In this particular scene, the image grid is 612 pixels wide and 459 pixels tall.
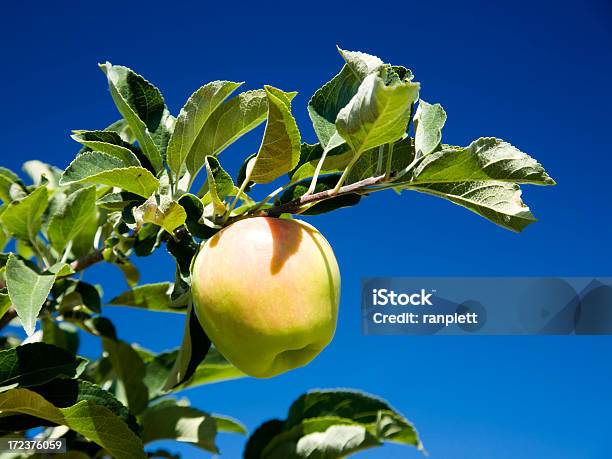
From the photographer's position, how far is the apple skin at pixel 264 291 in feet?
3.28

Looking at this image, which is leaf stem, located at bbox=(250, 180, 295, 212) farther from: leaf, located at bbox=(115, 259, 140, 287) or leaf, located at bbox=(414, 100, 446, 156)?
leaf, located at bbox=(115, 259, 140, 287)

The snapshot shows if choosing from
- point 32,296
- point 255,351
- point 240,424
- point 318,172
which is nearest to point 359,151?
point 318,172

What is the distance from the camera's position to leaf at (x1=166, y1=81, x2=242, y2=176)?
43.9 inches

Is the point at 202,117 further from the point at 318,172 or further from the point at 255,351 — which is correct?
the point at 255,351

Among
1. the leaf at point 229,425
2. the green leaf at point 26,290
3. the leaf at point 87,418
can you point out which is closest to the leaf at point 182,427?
the leaf at point 229,425

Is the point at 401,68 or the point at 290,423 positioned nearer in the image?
the point at 401,68

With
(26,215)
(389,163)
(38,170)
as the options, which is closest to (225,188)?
(389,163)

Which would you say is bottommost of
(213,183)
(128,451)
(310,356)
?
(128,451)

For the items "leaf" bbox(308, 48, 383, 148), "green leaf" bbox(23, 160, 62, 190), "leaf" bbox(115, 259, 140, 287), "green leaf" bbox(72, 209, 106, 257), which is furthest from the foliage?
"green leaf" bbox(23, 160, 62, 190)

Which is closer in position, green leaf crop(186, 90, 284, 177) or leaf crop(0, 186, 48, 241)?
green leaf crop(186, 90, 284, 177)

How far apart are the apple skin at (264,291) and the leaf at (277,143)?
8cm

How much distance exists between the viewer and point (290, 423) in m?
1.48

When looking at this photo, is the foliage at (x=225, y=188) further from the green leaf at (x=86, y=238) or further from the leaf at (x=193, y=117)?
the green leaf at (x=86, y=238)

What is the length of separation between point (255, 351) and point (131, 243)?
1.70ft
